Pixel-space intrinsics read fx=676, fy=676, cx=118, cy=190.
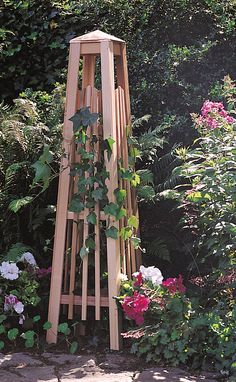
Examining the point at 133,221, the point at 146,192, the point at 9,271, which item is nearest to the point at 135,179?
the point at 146,192

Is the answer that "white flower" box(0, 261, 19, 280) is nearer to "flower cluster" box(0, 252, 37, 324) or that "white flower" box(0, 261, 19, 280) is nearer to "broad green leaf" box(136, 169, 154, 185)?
"flower cluster" box(0, 252, 37, 324)

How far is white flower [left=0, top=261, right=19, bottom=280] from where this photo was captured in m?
4.14

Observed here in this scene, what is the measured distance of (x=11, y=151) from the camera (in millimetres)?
4602

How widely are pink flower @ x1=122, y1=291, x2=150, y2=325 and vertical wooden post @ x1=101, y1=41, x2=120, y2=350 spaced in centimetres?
15

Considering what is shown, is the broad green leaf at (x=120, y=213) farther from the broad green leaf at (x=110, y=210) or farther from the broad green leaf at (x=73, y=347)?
the broad green leaf at (x=73, y=347)

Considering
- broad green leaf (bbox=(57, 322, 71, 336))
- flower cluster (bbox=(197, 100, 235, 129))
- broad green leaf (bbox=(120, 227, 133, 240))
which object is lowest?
broad green leaf (bbox=(57, 322, 71, 336))

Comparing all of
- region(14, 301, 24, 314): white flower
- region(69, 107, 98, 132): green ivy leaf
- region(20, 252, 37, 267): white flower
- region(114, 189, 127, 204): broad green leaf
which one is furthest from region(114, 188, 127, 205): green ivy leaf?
region(14, 301, 24, 314): white flower

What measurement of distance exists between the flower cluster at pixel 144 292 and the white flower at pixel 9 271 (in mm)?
673

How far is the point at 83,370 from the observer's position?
3660 mm

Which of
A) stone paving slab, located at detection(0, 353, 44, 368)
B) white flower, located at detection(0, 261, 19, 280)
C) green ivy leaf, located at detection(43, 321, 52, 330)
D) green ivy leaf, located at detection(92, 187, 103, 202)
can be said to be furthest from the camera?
white flower, located at detection(0, 261, 19, 280)

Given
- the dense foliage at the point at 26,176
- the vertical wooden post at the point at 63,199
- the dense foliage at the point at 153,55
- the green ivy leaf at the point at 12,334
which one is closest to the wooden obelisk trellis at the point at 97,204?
the vertical wooden post at the point at 63,199

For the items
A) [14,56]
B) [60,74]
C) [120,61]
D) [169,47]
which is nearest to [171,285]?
[120,61]

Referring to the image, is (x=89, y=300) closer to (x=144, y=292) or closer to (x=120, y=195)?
(x=144, y=292)

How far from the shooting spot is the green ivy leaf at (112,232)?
12.8ft
